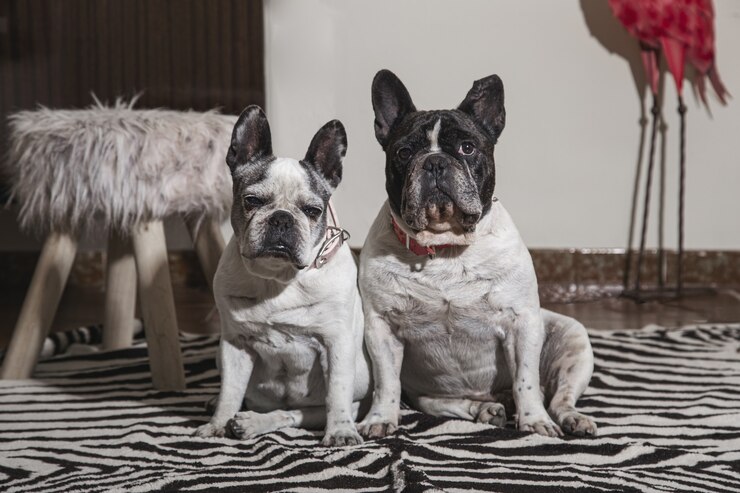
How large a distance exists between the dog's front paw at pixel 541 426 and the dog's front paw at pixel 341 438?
1.14 feet

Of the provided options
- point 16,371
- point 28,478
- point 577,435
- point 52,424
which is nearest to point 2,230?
point 16,371

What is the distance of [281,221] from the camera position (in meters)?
1.71

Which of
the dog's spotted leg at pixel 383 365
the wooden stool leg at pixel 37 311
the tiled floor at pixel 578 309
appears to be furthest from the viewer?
the tiled floor at pixel 578 309

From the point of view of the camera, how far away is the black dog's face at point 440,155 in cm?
182

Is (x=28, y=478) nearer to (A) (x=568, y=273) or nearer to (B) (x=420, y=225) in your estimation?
(B) (x=420, y=225)

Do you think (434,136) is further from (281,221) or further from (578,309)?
(578,309)

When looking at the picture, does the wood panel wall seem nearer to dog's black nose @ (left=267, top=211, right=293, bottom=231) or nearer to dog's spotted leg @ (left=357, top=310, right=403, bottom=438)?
dog's spotted leg @ (left=357, top=310, right=403, bottom=438)

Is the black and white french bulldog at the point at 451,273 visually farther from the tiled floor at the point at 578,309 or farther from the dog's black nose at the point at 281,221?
the tiled floor at the point at 578,309

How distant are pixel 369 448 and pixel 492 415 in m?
0.35

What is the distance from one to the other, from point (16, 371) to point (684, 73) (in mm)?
3055

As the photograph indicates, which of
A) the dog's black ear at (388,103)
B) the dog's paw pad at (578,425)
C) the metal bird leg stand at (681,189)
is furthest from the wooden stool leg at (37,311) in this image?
the metal bird leg stand at (681,189)

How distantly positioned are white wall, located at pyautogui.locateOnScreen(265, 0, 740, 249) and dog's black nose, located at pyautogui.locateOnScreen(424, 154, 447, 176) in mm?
2062

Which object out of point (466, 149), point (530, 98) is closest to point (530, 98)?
point (530, 98)

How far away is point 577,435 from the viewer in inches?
73.7
